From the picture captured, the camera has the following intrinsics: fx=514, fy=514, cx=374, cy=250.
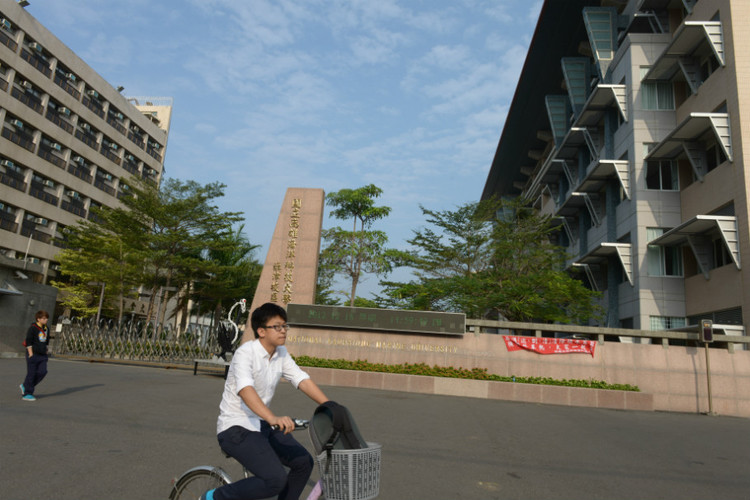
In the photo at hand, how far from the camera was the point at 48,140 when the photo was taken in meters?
41.7

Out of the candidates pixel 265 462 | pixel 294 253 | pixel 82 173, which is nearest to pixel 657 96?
pixel 294 253

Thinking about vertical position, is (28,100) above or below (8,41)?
below

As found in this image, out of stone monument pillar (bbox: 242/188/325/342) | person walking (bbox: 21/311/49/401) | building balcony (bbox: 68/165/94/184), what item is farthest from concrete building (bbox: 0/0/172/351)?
person walking (bbox: 21/311/49/401)

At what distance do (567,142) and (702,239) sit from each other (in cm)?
1250

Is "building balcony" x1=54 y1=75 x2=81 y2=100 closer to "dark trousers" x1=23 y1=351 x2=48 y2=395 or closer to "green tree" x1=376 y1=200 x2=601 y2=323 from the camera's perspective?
"green tree" x1=376 y1=200 x2=601 y2=323

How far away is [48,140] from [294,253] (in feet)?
106

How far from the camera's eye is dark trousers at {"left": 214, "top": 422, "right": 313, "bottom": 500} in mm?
2943

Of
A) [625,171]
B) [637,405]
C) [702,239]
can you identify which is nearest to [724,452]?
[637,405]

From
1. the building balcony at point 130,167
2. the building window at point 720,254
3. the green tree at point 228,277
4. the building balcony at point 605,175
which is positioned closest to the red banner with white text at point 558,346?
the building window at point 720,254

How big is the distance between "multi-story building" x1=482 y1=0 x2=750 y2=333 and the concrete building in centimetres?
3363

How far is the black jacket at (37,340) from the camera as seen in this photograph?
30.9 ft

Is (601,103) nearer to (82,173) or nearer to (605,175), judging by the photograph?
(605,175)

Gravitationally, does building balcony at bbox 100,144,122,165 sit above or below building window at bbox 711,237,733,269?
above

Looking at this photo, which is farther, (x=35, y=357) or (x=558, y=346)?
(x=558, y=346)
